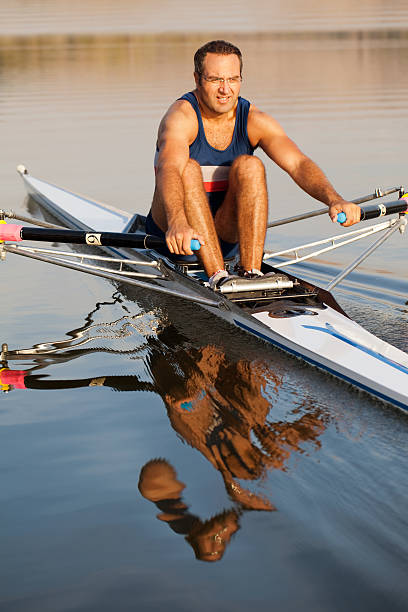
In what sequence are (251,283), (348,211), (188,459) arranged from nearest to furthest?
(188,459)
(348,211)
(251,283)

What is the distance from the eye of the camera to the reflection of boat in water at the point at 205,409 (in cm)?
375

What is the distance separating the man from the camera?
6188mm

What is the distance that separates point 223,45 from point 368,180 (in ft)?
20.4

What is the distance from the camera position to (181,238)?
5578mm

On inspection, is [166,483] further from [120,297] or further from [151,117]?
[151,117]

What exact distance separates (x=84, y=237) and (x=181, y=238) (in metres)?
0.93

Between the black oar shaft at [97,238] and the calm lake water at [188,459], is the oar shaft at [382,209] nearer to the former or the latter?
the calm lake water at [188,459]

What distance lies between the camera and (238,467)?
410 cm

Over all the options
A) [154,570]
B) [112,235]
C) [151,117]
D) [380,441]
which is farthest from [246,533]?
[151,117]

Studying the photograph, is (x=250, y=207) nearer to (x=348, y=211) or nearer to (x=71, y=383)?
(x=348, y=211)

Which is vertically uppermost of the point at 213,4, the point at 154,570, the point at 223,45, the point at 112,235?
the point at 213,4

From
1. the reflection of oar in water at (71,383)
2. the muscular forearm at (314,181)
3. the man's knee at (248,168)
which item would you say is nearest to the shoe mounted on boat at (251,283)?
the muscular forearm at (314,181)

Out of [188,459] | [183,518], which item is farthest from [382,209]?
[183,518]

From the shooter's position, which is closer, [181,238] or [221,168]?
[181,238]
